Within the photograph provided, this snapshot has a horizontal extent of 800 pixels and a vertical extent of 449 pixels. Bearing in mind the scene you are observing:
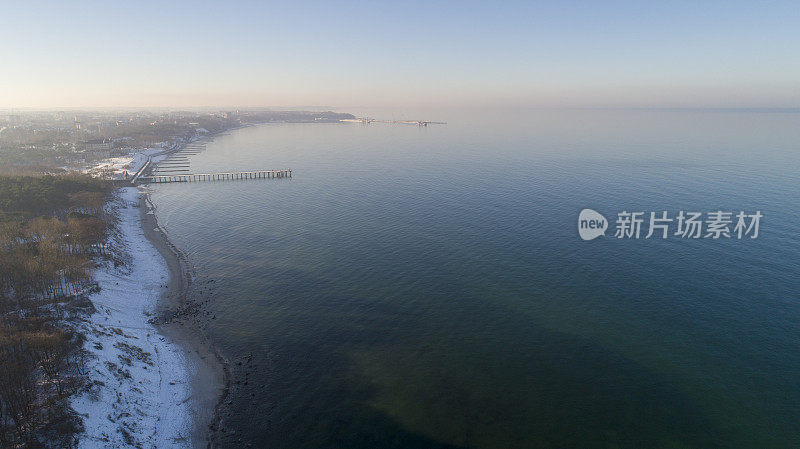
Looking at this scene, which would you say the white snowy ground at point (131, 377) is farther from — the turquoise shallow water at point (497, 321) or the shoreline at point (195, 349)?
the turquoise shallow water at point (497, 321)

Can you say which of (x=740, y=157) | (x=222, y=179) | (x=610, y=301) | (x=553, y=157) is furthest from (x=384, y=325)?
(x=740, y=157)

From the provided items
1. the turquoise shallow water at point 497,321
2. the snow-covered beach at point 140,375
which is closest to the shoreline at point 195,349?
the snow-covered beach at point 140,375

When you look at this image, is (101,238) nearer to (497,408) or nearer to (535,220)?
(497,408)

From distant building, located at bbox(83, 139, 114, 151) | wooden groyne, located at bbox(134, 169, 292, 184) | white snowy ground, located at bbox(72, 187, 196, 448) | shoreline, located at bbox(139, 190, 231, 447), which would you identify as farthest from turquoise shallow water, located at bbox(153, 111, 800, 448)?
distant building, located at bbox(83, 139, 114, 151)

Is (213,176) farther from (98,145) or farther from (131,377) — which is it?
(131,377)

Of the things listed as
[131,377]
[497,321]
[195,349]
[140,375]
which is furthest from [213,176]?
[497,321]
